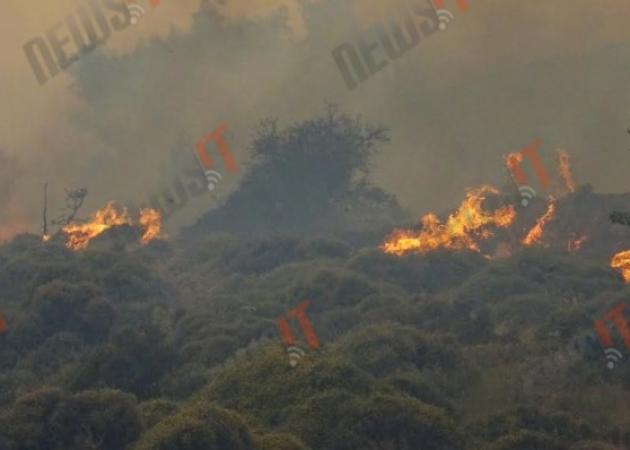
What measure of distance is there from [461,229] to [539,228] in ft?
22.2

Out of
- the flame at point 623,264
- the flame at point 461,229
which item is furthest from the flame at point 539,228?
the flame at point 623,264

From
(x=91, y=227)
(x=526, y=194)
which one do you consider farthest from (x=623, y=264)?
(x=91, y=227)

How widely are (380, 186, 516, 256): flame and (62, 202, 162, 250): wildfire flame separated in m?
26.6

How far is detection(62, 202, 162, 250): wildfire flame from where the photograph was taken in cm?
7825

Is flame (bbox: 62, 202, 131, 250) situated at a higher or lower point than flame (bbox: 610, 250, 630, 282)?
higher

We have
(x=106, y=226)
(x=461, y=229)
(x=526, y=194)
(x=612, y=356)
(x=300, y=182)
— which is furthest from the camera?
(x=300, y=182)

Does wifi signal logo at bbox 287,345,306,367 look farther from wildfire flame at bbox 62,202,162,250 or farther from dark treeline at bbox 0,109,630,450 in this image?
wildfire flame at bbox 62,202,162,250

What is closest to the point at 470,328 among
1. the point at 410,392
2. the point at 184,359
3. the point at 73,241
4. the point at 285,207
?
the point at 410,392

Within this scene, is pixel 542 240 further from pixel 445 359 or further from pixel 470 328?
pixel 445 359

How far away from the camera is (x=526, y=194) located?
263 feet

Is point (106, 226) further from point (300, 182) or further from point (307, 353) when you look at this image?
point (307, 353)

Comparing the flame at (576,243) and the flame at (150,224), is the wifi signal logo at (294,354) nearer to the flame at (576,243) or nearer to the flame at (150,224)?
the flame at (576,243)

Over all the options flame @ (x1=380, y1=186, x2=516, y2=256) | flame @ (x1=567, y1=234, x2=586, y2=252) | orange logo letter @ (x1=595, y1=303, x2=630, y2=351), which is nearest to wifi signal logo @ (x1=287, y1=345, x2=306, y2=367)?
orange logo letter @ (x1=595, y1=303, x2=630, y2=351)

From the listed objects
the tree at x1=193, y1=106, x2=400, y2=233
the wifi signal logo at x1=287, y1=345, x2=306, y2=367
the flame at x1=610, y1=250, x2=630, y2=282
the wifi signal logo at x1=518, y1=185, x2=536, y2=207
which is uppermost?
the tree at x1=193, y1=106, x2=400, y2=233
